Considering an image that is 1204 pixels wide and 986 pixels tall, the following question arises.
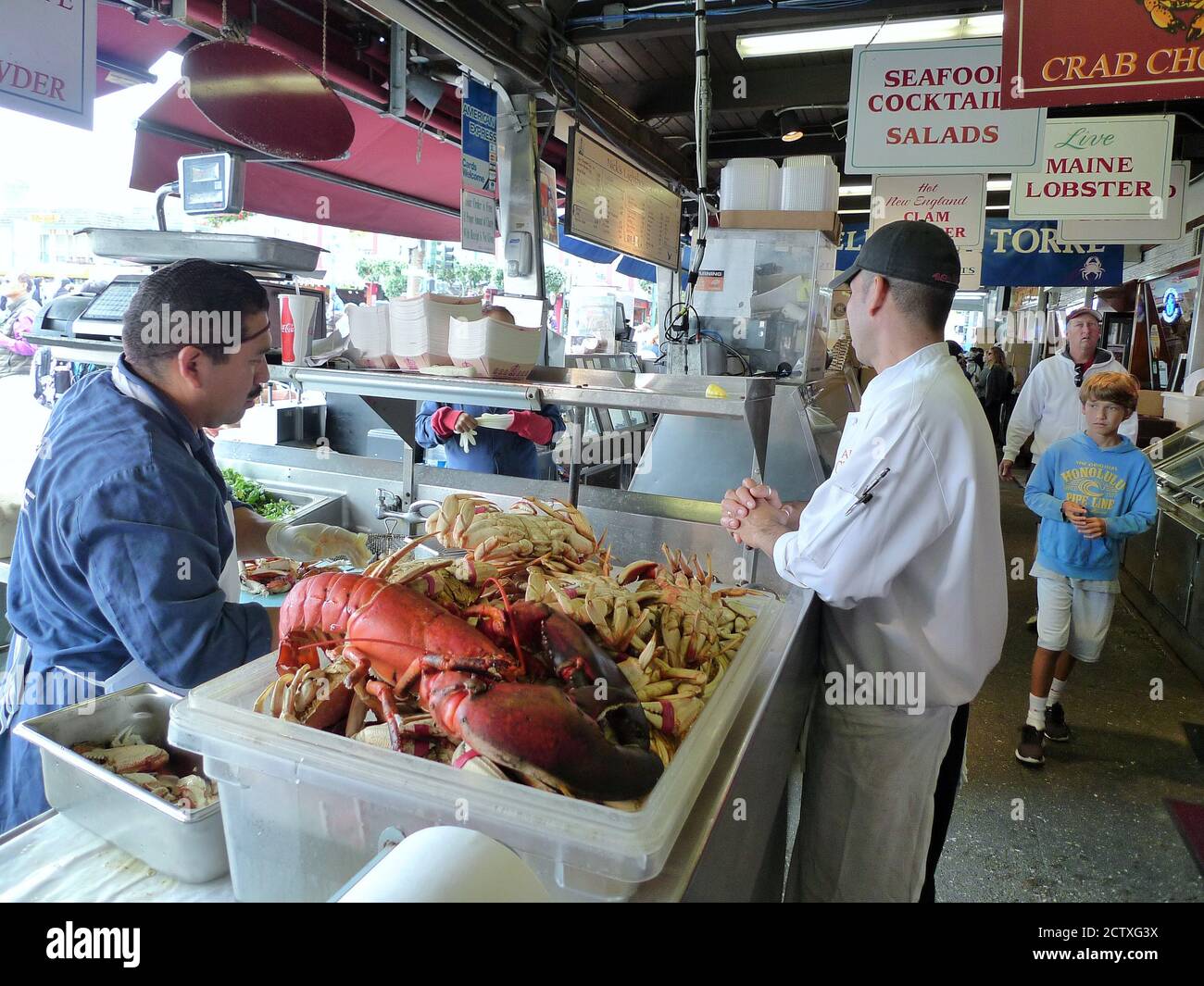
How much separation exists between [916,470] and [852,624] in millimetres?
495

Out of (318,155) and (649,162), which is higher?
(649,162)

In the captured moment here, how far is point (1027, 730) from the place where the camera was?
401 cm

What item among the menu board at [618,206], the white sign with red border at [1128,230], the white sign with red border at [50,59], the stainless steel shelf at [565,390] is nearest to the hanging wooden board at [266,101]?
the white sign with red border at [50,59]

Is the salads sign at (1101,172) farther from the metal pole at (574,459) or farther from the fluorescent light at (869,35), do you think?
the metal pole at (574,459)

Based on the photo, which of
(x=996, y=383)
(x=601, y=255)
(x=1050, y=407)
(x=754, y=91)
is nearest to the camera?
(x=1050, y=407)

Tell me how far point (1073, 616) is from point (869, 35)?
4410mm

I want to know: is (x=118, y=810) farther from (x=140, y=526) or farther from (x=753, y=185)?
(x=753, y=185)

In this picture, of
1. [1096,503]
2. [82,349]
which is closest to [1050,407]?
[1096,503]

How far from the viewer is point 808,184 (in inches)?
175

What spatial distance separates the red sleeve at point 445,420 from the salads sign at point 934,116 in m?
2.69

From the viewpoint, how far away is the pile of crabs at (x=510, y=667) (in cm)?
99

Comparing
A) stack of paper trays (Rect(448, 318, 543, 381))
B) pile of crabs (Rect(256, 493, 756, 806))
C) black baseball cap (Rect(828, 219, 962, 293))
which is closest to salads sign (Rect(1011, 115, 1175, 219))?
black baseball cap (Rect(828, 219, 962, 293))
